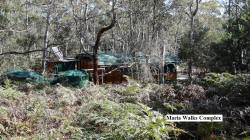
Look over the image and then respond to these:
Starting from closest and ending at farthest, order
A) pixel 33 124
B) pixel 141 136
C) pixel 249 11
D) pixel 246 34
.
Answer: pixel 141 136, pixel 33 124, pixel 249 11, pixel 246 34

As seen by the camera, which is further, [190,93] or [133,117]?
[190,93]

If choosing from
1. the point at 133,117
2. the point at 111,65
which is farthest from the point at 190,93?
the point at 111,65

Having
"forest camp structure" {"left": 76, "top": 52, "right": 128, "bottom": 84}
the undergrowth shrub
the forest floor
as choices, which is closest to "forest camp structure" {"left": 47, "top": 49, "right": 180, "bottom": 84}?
"forest camp structure" {"left": 76, "top": 52, "right": 128, "bottom": 84}

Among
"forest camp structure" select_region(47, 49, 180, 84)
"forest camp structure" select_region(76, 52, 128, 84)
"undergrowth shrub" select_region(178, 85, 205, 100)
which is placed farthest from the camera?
"forest camp structure" select_region(76, 52, 128, 84)

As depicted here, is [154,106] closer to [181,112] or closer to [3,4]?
[181,112]

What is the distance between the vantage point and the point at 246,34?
1062 cm

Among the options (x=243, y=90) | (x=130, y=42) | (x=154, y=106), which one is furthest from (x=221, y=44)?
(x=154, y=106)

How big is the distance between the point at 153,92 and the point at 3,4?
10.4 m

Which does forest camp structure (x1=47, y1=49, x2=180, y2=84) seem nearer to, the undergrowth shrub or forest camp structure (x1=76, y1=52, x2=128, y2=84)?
forest camp structure (x1=76, y1=52, x2=128, y2=84)

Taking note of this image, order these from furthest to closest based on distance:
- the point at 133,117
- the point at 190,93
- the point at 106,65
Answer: the point at 106,65, the point at 190,93, the point at 133,117

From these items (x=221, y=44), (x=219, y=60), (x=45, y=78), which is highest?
(x=221, y=44)

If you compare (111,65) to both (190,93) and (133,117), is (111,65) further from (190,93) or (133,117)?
(133,117)

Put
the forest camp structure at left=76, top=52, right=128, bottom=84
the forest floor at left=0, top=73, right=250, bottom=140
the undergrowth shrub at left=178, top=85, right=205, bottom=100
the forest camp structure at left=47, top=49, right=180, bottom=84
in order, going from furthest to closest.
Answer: the forest camp structure at left=76, top=52, right=128, bottom=84 < the forest camp structure at left=47, top=49, right=180, bottom=84 < the undergrowth shrub at left=178, top=85, right=205, bottom=100 < the forest floor at left=0, top=73, right=250, bottom=140

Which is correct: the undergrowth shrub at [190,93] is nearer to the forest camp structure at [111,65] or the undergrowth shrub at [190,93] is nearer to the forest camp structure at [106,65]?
the forest camp structure at [111,65]
